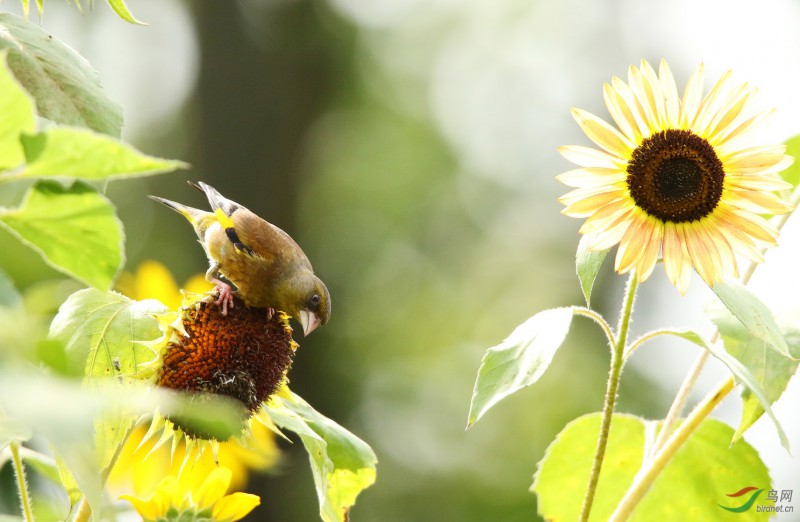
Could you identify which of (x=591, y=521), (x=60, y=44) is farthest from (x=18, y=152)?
(x=591, y=521)

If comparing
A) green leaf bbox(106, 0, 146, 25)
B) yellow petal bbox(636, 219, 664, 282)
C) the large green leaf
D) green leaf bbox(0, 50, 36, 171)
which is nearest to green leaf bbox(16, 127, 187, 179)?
green leaf bbox(0, 50, 36, 171)

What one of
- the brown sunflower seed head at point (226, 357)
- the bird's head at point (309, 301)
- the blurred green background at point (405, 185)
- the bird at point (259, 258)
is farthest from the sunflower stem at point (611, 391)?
the blurred green background at point (405, 185)

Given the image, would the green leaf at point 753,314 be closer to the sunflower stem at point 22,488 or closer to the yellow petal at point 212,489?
the yellow petal at point 212,489

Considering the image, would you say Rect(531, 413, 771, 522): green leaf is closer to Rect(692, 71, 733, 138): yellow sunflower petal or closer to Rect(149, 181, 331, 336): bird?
Rect(692, 71, 733, 138): yellow sunflower petal

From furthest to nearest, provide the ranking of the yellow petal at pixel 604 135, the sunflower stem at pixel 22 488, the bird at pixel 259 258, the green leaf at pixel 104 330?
the bird at pixel 259 258 → the yellow petal at pixel 604 135 → the green leaf at pixel 104 330 → the sunflower stem at pixel 22 488

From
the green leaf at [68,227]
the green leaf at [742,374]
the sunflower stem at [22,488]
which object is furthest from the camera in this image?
the green leaf at [742,374]

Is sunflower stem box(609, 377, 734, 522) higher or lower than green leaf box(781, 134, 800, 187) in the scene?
lower

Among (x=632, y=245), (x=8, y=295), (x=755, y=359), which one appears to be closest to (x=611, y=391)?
(x=755, y=359)
